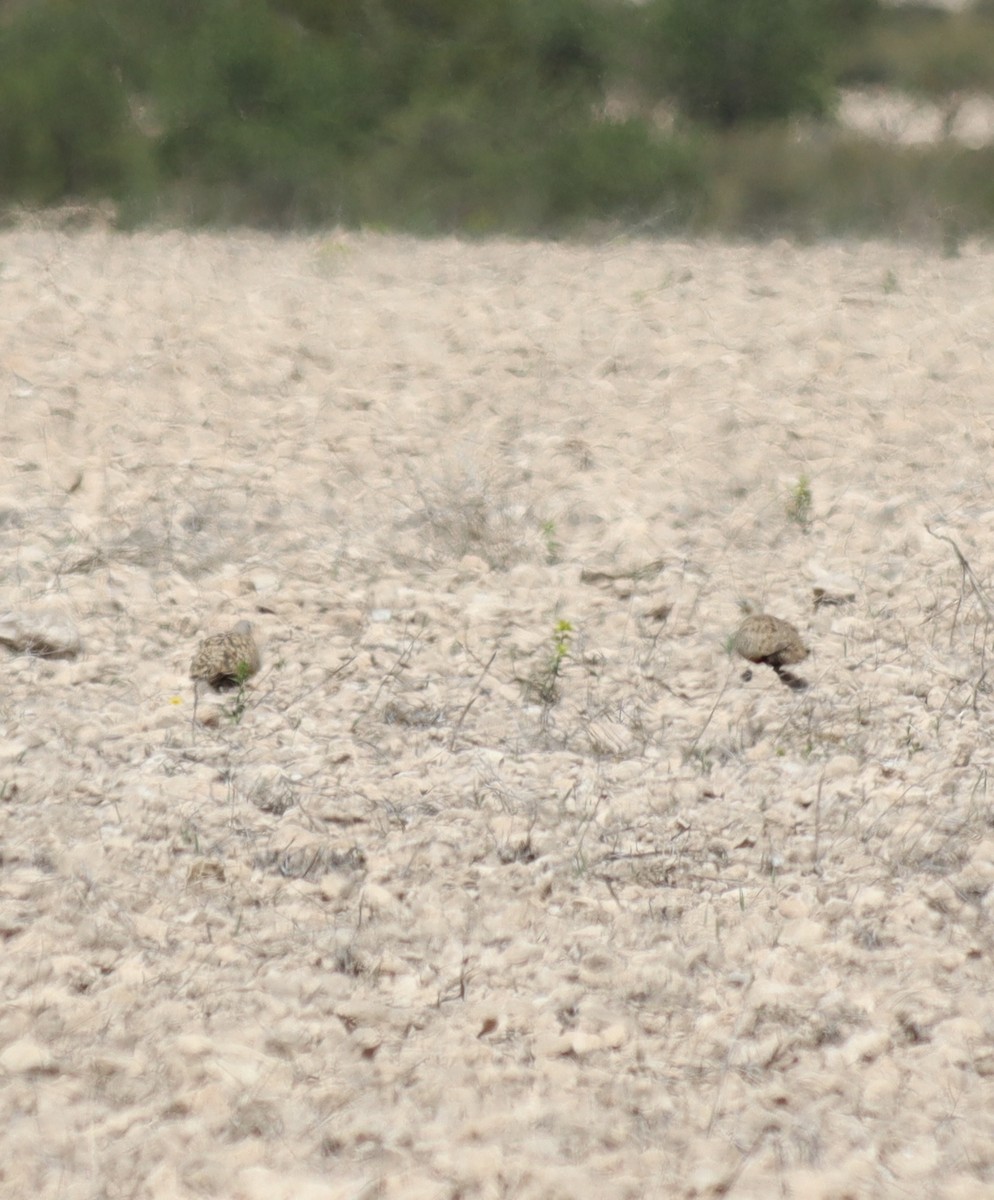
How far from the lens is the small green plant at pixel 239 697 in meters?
2.89

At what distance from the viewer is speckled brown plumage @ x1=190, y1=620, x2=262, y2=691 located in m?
2.98

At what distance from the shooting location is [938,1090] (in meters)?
1.95

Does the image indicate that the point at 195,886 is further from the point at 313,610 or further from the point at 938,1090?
the point at 938,1090

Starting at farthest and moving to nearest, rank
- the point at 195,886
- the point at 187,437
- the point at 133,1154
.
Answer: the point at 187,437
the point at 195,886
the point at 133,1154

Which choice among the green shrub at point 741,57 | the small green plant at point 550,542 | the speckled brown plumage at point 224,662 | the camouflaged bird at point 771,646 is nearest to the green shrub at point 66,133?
the green shrub at point 741,57

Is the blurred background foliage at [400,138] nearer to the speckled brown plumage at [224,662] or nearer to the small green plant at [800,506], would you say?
the small green plant at [800,506]

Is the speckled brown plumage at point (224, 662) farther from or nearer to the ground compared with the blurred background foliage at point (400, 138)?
farther from the ground

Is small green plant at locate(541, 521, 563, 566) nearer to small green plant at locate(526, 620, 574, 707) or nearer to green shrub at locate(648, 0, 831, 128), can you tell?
small green plant at locate(526, 620, 574, 707)

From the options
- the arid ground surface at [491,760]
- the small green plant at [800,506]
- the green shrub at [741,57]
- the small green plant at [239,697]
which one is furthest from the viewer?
the green shrub at [741,57]

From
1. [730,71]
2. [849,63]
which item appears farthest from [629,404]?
[849,63]

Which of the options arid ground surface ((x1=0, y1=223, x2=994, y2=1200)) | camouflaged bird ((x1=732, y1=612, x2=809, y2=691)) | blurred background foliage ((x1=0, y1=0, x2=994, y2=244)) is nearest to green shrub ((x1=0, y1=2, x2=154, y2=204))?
blurred background foliage ((x1=0, y1=0, x2=994, y2=244))

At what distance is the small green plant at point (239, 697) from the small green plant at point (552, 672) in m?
0.63

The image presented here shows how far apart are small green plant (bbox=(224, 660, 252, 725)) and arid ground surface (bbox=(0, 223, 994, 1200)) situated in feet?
0.05

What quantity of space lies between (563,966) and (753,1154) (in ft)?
1.53
